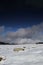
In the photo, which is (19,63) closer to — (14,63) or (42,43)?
(14,63)

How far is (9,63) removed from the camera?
13.6 feet

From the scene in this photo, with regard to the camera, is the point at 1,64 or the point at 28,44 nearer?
the point at 1,64

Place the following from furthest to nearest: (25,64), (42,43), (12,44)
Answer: (42,43) → (12,44) → (25,64)

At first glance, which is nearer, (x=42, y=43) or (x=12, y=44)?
(x=12, y=44)

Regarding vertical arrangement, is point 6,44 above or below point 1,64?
above

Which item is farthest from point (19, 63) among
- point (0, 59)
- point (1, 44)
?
point (1, 44)

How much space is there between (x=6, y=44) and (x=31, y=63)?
460 centimetres

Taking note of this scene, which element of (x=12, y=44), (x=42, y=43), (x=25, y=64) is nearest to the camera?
(x=25, y=64)

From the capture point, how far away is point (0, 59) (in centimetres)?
457

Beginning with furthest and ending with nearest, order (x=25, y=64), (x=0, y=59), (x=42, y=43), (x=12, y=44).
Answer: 1. (x=42, y=43)
2. (x=12, y=44)
3. (x=0, y=59)
4. (x=25, y=64)

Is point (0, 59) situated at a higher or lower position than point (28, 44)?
lower

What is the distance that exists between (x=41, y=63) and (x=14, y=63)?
0.79 metres

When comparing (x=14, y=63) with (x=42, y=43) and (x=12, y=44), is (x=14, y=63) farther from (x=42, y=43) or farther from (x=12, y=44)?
(x=42, y=43)

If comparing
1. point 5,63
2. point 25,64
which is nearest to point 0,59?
point 5,63
